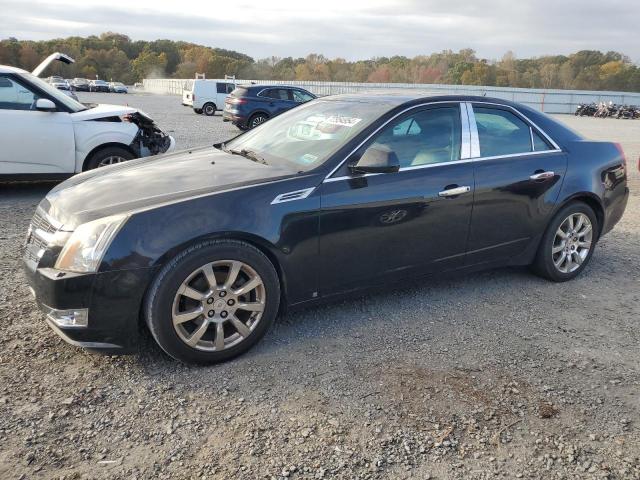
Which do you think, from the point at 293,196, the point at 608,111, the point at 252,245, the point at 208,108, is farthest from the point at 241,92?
the point at 608,111

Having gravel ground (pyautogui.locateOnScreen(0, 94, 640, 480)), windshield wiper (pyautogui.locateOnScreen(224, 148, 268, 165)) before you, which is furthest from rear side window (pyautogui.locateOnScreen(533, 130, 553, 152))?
windshield wiper (pyautogui.locateOnScreen(224, 148, 268, 165))

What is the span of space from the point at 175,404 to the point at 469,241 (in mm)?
2422

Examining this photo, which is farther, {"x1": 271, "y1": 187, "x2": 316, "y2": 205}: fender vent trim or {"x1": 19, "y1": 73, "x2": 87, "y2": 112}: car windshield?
{"x1": 19, "y1": 73, "x2": 87, "y2": 112}: car windshield

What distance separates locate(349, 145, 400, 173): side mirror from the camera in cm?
348

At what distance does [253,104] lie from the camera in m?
18.7

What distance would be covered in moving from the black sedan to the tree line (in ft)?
113

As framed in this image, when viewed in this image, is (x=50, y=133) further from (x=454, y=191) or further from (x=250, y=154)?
(x=454, y=191)

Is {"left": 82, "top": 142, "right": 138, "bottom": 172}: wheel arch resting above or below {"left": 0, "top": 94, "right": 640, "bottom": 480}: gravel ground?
above

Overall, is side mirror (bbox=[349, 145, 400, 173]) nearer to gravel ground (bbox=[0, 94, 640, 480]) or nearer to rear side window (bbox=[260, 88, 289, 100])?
gravel ground (bbox=[0, 94, 640, 480])

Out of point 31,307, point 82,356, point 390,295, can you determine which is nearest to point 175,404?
point 82,356

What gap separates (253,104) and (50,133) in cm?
1223

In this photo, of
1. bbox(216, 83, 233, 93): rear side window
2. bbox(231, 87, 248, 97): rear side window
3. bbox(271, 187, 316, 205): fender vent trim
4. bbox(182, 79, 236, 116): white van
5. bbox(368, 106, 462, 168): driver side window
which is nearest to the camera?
bbox(271, 187, 316, 205): fender vent trim

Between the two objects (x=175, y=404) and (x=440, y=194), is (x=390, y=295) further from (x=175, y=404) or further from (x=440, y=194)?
(x=175, y=404)

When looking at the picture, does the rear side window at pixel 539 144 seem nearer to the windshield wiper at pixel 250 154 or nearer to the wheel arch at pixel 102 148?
the windshield wiper at pixel 250 154
